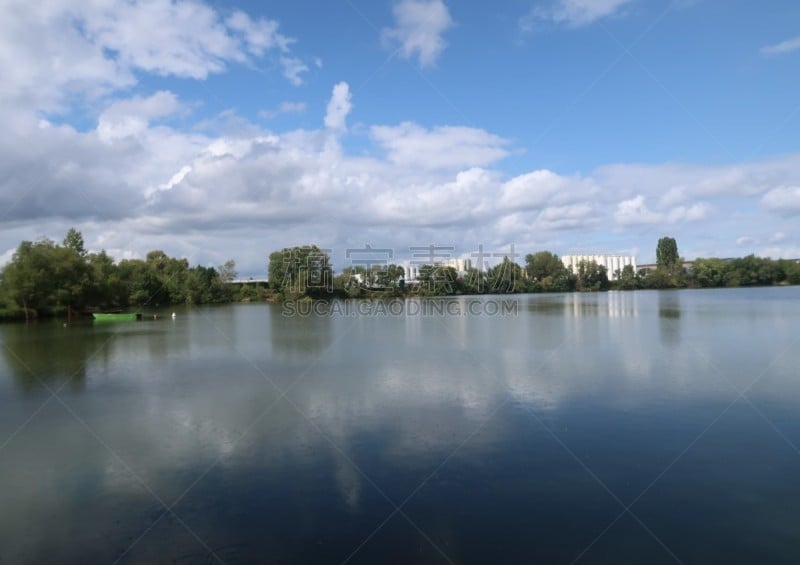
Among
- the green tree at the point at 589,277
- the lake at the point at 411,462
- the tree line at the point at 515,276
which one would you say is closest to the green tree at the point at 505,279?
the tree line at the point at 515,276

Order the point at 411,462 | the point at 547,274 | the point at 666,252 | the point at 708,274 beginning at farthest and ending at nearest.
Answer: the point at 666,252, the point at 547,274, the point at 708,274, the point at 411,462

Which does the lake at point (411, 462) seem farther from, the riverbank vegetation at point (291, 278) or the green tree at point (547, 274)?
the green tree at point (547, 274)

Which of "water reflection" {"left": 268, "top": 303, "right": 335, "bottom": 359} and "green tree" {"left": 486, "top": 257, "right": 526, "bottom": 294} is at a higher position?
"green tree" {"left": 486, "top": 257, "right": 526, "bottom": 294}

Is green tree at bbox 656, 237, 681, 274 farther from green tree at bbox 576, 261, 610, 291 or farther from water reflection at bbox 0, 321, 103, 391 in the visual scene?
water reflection at bbox 0, 321, 103, 391

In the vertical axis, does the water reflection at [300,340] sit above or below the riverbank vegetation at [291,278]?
below

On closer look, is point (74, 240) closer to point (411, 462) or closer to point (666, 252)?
point (411, 462)

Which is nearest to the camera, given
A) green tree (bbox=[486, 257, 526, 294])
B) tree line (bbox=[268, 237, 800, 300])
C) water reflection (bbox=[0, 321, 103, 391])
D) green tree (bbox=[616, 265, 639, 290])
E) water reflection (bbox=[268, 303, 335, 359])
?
water reflection (bbox=[0, 321, 103, 391])

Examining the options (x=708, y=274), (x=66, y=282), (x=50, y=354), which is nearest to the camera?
(x=50, y=354)

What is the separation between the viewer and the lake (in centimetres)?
461

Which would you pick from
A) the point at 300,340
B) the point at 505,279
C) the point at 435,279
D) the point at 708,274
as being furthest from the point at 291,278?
the point at 708,274

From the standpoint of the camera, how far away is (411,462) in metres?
6.39

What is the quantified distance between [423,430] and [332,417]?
1.60 m

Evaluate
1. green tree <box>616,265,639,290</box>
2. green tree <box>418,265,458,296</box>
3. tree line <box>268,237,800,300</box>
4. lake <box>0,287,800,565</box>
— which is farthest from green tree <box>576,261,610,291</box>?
lake <box>0,287,800,565</box>

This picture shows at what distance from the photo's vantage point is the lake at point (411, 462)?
15.1ft
